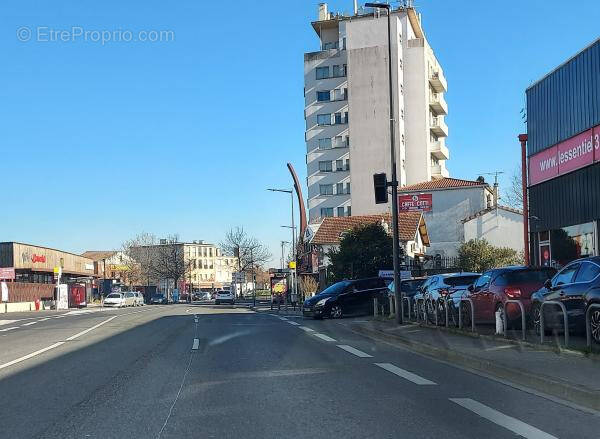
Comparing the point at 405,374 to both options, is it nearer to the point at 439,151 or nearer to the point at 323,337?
the point at 323,337

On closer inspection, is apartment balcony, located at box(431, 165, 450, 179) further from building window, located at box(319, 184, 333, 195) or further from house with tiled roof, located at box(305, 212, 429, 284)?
house with tiled roof, located at box(305, 212, 429, 284)

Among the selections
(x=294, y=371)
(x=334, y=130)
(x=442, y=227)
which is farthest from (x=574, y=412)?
(x=334, y=130)

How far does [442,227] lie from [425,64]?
67.8 feet

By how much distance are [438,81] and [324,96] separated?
43.6ft

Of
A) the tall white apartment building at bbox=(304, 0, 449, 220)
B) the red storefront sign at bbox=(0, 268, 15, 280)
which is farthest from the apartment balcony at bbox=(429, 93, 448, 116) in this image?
the red storefront sign at bbox=(0, 268, 15, 280)

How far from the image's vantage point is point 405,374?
34.1 feet

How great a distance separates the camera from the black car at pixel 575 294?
437 inches

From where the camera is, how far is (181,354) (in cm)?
1377

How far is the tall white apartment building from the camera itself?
2945 inches

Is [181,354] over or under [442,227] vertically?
under

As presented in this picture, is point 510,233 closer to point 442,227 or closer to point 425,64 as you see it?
point 442,227

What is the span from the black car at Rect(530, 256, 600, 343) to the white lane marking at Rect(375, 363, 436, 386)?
3.14 meters

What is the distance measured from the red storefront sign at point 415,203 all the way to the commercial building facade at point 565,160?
123 ft

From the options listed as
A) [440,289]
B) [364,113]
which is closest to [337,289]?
[440,289]
